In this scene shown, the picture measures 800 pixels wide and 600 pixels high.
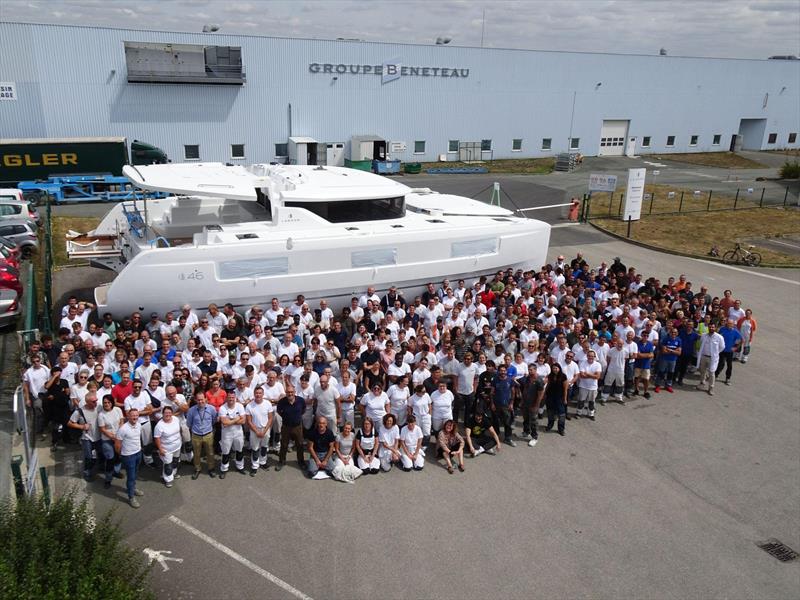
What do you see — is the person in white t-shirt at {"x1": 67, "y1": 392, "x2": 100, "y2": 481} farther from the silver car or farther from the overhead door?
the overhead door

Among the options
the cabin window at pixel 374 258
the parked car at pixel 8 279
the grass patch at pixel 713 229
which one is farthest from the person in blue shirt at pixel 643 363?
the parked car at pixel 8 279

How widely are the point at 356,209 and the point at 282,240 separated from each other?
2.72 metres

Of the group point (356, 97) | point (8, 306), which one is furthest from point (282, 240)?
point (356, 97)

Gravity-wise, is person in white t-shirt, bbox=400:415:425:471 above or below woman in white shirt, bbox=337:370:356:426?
below

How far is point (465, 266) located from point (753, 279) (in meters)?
10.4

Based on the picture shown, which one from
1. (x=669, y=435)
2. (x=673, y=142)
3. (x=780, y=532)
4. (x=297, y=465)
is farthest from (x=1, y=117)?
(x=673, y=142)

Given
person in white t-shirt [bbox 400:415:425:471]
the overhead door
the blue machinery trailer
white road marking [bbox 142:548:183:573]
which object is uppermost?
the overhead door

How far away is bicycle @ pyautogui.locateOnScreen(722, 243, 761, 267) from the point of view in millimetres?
19859

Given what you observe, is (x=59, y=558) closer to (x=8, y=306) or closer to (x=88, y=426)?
(x=88, y=426)

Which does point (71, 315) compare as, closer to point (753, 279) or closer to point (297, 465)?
point (297, 465)

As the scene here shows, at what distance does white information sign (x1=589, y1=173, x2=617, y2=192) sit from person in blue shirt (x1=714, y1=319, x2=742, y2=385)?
1344 centimetres

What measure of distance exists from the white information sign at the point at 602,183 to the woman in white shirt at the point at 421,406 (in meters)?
18.2

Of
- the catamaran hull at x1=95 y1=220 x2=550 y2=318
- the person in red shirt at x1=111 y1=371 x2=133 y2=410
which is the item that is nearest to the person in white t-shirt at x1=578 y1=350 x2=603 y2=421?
the catamaran hull at x1=95 y1=220 x2=550 y2=318

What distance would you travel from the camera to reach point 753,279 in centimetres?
1844
